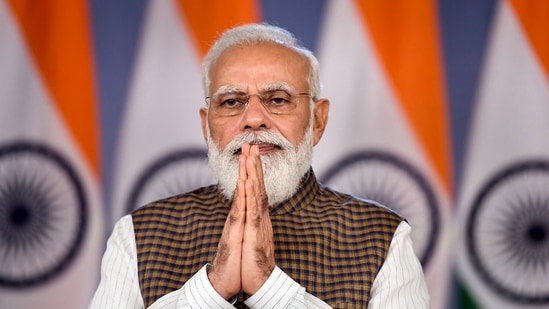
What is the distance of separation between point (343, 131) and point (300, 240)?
1047 mm

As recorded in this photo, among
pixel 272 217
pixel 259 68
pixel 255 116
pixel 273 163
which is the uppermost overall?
pixel 259 68

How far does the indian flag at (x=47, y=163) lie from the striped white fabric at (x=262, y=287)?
97cm

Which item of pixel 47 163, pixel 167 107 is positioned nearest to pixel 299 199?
pixel 167 107

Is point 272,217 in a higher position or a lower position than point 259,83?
lower

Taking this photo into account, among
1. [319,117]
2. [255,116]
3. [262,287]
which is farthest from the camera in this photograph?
[319,117]

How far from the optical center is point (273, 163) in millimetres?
2516

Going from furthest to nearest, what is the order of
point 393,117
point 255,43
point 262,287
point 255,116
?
1. point 393,117
2. point 255,43
3. point 255,116
4. point 262,287

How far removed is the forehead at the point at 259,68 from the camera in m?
2.51

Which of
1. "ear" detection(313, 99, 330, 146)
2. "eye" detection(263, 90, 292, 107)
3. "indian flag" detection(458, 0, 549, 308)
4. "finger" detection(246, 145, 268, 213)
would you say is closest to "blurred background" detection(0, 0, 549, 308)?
"indian flag" detection(458, 0, 549, 308)

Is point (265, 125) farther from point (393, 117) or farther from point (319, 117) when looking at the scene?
point (393, 117)

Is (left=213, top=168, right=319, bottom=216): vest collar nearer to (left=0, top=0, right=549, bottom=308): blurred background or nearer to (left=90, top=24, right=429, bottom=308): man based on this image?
(left=90, top=24, right=429, bottom=308): man

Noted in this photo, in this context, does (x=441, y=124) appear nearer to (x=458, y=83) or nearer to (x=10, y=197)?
(x=458, y=83)

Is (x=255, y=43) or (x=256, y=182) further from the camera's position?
(x=255, y=43)

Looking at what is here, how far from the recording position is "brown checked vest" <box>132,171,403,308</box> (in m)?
2.42
